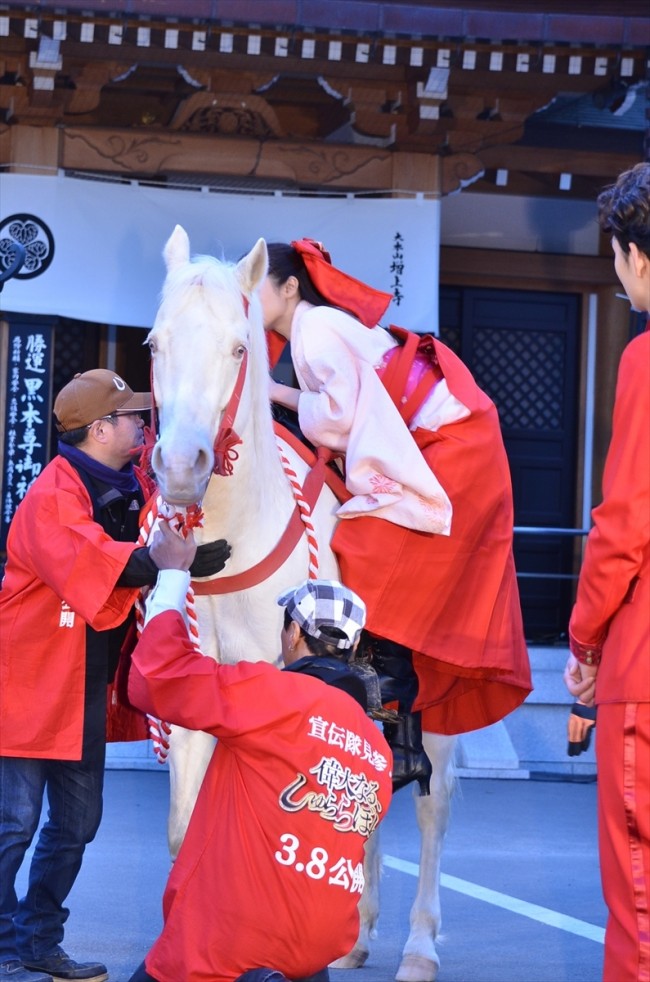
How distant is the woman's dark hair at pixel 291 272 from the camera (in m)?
4.70

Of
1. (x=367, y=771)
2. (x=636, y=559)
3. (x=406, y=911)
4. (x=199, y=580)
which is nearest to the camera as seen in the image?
(x=636, y=559)

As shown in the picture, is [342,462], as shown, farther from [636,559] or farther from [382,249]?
[382,249]

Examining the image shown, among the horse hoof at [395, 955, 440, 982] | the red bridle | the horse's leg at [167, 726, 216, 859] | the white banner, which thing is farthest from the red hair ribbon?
the white banner

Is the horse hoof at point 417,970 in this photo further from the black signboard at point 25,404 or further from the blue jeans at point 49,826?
the black signboard at point 25,404

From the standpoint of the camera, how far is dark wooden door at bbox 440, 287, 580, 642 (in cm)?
1159

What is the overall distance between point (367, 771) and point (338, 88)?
7127 millimetres

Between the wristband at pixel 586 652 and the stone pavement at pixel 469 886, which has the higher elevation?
the wristband at pixel 586 652

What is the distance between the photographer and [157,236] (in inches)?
383

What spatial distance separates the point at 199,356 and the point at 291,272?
1.12 m

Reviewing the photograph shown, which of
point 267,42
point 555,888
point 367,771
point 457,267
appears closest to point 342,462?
point 367,771

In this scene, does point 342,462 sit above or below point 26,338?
below

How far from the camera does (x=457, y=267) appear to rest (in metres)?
11.5

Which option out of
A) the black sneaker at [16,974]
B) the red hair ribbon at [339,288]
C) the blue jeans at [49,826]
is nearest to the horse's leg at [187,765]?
the blue jeans at [49,826]

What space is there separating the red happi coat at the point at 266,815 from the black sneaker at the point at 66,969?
1343 mm
